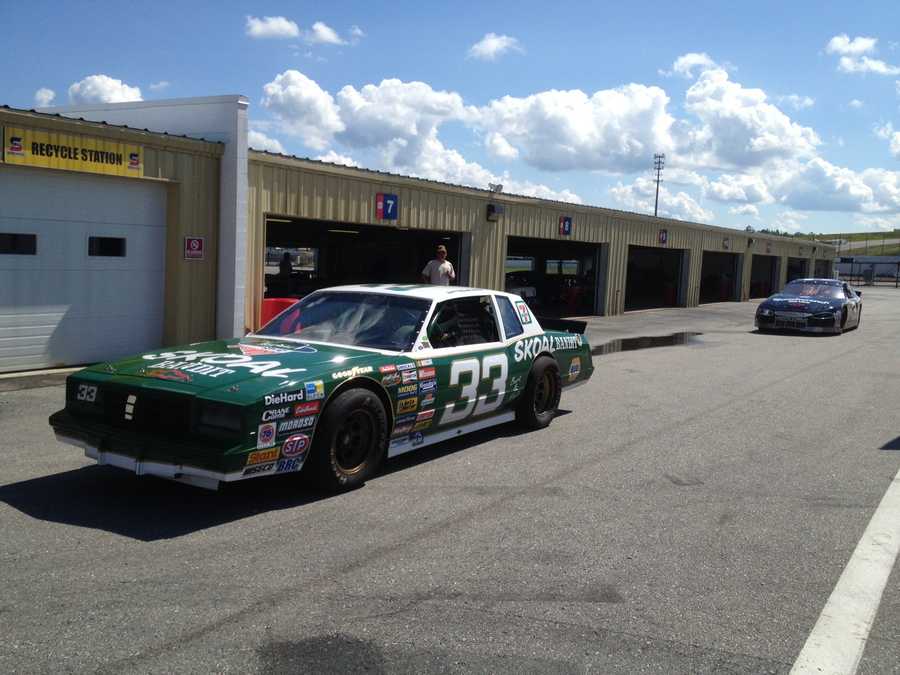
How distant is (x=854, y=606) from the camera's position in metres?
4.19

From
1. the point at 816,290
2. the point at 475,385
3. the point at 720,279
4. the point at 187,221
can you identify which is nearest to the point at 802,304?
the point at 816,290

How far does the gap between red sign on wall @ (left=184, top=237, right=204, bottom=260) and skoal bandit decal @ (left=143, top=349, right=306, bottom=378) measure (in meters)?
6.25

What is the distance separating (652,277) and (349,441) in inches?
1400

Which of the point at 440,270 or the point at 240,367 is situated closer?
the point at 240,367

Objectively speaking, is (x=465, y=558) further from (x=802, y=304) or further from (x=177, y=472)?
(x=802, y=304)

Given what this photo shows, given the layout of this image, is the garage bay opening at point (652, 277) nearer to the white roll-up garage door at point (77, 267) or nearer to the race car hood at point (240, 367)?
the white roll-up garage door at point (77, 267)

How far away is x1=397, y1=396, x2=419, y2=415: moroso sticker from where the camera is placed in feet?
20.2

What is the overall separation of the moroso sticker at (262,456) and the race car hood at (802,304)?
17.6m

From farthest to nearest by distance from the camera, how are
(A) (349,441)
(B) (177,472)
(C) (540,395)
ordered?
(C) (540,395)
(A) (349,441)
(B) (177,472)

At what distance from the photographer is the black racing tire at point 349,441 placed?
551cm

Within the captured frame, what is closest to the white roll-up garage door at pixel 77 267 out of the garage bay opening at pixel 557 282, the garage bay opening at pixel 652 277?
the garage bay opening at pixel 557 282

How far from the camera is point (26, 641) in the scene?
347 cm

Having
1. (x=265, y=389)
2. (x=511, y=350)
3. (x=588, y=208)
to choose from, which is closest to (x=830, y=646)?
(x=265, y=389)

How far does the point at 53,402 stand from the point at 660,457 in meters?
6.09
